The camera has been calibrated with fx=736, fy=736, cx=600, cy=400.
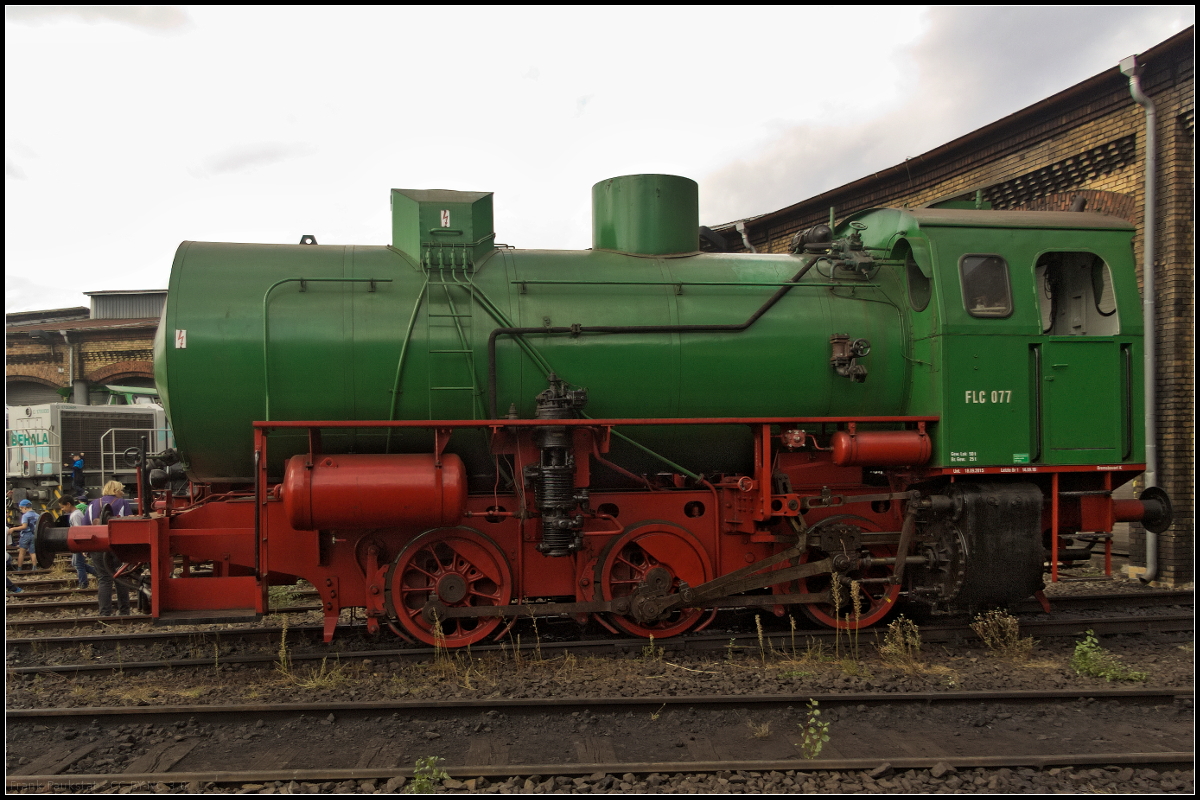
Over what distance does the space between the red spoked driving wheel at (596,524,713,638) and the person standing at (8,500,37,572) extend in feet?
30.0

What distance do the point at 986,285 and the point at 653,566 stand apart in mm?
3974

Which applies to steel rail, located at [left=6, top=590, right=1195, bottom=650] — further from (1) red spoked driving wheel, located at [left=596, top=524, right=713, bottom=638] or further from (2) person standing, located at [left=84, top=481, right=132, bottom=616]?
(1) red spoked driving wheel, located at [left=596, top=524, right=713, bottom=638]

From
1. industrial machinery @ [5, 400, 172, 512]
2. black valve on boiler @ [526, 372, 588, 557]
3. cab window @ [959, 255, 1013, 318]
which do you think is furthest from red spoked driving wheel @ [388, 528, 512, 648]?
industrial machinery @ [5, 400, 172, 512]

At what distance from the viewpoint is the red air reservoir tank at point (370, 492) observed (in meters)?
5.78

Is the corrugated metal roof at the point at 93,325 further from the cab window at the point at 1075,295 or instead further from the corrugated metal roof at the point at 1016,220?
the cab window at the point at 1075,295

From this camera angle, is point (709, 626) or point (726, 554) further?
point (709, 626)

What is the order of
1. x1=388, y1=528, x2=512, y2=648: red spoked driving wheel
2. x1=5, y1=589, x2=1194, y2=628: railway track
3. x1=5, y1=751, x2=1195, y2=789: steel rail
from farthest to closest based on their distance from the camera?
x1=5, y1=589, x2=1194, y2=628: railway track → x1=388, y1=528, x2=512, y2=648: red spoked driving wheel → x1=5, y1=751, x2=1195, y2=789: steel rail

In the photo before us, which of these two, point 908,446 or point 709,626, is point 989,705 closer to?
point 908,446

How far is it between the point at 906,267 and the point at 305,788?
6.50 meters

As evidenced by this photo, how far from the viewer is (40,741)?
5.05 meters

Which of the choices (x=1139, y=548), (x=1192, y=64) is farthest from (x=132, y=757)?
(x=1192, y=64)

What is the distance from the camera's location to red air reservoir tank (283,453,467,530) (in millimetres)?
5777

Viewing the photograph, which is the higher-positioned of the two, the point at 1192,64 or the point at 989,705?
the point at 1192,64

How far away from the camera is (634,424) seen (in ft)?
20.7
